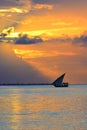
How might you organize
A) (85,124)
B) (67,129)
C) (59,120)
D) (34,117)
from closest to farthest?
1. (67,129)
2. (85,124)
3. (59,120)
4. (34,117)

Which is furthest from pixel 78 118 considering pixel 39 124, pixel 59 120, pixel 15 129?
pixel 15 129

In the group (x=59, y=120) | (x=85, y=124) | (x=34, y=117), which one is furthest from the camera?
(x=34, y=117)

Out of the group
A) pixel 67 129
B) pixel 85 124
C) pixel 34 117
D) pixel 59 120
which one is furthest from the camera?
pixel 34 117

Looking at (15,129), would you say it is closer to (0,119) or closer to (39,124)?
(39,124)

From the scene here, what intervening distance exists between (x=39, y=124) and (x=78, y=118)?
8.60m

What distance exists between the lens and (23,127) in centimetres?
6328

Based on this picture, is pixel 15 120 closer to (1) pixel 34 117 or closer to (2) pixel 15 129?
(1) pixel 34 117

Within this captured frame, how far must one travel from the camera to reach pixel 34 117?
75.6 meters

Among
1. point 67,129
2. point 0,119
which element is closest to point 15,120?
point 0,119

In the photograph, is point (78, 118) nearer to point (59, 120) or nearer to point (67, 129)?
point (59, 120)

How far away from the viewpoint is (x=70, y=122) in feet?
223

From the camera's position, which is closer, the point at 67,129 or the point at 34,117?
the point at 67,129

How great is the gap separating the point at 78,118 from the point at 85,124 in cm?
707

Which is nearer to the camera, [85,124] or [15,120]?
[85,124]
